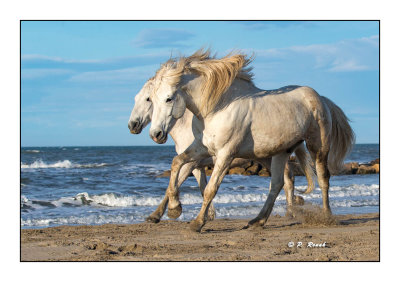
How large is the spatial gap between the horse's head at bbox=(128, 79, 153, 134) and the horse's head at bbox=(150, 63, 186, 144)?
63.4 inches

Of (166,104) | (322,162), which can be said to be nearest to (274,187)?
(322,162)

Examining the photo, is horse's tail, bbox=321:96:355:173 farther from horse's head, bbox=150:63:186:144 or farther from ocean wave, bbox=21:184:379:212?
ocean wave, bbox=21:184:379:212

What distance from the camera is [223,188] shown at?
15.1 m

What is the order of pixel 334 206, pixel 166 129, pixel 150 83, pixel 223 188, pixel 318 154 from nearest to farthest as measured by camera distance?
1. pixel 166 129
2. pixel 318 154
3. pixel 150 83
4. pixel 334 206
5. pixel 223 188

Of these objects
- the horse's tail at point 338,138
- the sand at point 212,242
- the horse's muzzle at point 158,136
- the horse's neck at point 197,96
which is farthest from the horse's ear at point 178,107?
the horse's tail at point 338,138

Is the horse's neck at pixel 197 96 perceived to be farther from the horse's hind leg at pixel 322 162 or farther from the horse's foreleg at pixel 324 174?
the horse's foreleg at pixel 324 174

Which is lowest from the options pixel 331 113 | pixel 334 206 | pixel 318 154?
pixel 334 206

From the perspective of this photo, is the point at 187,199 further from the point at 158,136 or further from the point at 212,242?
the point at 158,136

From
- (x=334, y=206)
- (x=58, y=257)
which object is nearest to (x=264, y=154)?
(x=58, y=257)

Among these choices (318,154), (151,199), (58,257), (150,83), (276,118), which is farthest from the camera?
(151,199)

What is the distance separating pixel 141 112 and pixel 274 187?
85.9 inches

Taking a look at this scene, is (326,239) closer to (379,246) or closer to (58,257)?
(379,246)

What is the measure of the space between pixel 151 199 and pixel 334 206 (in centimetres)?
386

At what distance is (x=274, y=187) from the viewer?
7.59 metres
